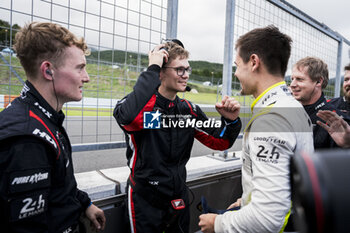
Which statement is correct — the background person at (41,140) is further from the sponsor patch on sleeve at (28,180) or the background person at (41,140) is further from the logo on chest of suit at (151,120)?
the logo on chest of suit at (151,120)

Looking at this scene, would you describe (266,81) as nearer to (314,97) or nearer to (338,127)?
(338,127)

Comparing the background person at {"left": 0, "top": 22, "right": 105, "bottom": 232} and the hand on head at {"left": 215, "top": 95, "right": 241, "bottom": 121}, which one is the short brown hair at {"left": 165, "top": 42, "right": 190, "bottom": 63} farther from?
the background person at {"left": 0, "top": 22, "right": 105, "bottom": 232}

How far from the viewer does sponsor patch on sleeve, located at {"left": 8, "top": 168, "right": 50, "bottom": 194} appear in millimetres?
918

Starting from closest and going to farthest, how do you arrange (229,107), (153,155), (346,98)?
1. (153,155)
2. (229,107)
3. (346,98)

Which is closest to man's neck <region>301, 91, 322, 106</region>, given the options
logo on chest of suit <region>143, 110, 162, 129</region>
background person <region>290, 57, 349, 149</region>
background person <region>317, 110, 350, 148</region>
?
background person <region>290, 57, 349, 149</region>

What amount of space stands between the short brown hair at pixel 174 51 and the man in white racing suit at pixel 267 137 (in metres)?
0.63

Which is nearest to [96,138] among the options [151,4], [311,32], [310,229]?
[151,4]

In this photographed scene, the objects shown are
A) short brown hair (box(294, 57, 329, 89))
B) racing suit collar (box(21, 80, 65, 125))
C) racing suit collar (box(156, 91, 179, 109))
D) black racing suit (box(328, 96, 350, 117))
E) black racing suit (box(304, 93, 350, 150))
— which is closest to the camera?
racing suit collar (box(21, 80, 65, 125))

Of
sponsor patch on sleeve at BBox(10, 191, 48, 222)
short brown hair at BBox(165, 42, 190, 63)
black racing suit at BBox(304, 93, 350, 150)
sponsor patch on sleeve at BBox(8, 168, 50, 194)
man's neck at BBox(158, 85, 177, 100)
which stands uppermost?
short brown hair at BBox(165, 42, 190, 63)

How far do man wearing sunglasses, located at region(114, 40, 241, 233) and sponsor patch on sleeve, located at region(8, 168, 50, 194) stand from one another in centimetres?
67

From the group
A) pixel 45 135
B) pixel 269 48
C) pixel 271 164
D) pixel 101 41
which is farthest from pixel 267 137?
pixel 101 41

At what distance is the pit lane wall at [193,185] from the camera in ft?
6.44

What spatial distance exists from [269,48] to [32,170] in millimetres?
1411

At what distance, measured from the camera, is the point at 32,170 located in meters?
0.97
